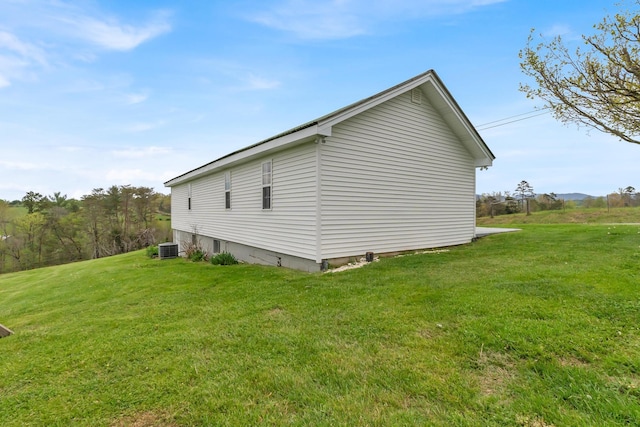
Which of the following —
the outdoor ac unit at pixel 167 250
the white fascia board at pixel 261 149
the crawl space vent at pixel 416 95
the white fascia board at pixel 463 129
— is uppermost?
the crawl space vent at pixel 416 95

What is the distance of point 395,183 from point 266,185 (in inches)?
145

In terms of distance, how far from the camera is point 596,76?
29.8 ft

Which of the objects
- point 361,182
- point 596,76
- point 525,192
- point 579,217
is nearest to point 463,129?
point 596,76

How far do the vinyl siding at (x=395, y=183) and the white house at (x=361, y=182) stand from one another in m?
0.03

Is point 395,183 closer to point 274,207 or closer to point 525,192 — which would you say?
point 274,207

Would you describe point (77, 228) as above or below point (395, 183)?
below

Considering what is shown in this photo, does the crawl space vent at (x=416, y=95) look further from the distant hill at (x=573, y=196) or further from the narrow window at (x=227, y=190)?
the distant hill at (x=573, y=196)

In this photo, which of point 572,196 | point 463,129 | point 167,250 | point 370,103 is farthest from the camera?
point 572,196

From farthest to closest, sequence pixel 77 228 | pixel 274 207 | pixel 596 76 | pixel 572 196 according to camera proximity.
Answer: pixel 77 228 < pixel 572 196 < pixel 596 76 < pixel 274 207

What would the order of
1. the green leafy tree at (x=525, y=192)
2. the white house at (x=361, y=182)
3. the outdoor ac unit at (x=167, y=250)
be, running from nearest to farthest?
the white house at (x=361, y=182) → the outdoor ac unit at (x=167, y=250) → the green leafy tree at (x=525, y=192)

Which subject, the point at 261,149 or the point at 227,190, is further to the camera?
the point at 227,190

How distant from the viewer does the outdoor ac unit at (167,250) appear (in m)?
14.9

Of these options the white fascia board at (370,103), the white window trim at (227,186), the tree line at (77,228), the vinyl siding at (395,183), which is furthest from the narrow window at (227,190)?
the tree line at (77,228)

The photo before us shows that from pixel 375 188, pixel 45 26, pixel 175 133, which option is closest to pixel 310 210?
pixel 375 188
